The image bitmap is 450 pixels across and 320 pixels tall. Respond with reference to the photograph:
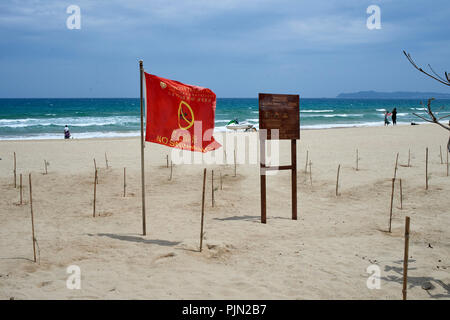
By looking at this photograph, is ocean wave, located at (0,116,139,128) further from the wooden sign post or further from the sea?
the wooden sign post

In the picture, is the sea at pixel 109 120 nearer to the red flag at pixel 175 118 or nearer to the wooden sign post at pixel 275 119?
the wooden sign post at pixel 275 119

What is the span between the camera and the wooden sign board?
6926 mm

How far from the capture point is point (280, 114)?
7.12 m

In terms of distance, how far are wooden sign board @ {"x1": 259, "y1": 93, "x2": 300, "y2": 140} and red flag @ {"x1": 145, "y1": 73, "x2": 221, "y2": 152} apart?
1096 mm

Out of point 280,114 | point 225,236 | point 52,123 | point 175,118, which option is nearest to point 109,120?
point 52,123

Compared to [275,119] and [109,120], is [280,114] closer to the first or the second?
[275,119]

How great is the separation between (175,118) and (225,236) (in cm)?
221

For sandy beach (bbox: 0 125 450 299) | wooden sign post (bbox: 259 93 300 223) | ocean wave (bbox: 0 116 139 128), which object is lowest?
sandy beach (bbox: 0 125 450 299)

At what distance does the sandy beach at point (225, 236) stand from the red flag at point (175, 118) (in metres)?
1.67

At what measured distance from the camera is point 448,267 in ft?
16.9

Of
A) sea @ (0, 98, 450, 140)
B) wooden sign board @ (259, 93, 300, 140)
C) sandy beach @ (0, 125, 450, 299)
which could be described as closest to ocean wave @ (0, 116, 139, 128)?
sea @ (0, 98, 450, 140)
